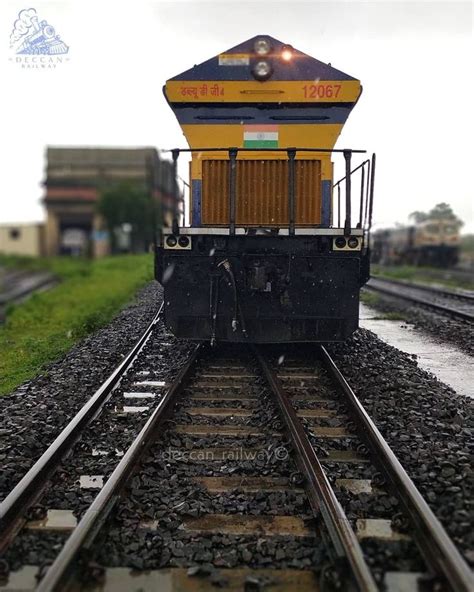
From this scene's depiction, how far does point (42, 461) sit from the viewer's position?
157 inches

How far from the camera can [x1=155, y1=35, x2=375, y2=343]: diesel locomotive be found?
7.05m

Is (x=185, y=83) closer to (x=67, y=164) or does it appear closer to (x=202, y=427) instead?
(x=202, y=427)

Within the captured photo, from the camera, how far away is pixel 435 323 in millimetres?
11719

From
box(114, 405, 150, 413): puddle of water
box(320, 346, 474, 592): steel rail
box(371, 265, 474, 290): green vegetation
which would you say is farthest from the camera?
box(371, 265, 474, 290): green vegetation

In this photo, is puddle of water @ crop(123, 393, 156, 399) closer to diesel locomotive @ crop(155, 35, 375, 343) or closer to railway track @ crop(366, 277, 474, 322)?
diesel locomotive @ crop(155, 35, 375, 343)

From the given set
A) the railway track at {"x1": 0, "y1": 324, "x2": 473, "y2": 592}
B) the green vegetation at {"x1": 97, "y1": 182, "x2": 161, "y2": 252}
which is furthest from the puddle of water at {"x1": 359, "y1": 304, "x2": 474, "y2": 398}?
the green vegetation at {"x1": 97, "y1": 182, "x2": 161, "y2": 252}

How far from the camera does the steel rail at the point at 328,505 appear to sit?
8.95 ft

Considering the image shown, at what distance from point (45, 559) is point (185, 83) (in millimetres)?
6329

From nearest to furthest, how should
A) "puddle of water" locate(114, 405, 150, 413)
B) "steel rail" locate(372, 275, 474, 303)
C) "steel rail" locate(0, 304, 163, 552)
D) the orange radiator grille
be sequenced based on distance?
"steel rail" locate(0, 304, 163, 552)
"puddle of water" locate(114, 405, 150, 413)
the orange radiator grille
"steel rail" locate(372, 275, 474, 303)

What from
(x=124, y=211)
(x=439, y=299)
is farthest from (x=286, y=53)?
(x=124, y=211)

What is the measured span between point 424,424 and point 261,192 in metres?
3.76

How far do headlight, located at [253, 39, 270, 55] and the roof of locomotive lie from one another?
5 centimetres

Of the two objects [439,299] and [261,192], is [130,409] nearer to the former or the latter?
[261,192]

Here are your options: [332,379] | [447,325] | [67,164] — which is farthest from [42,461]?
[67,164]
